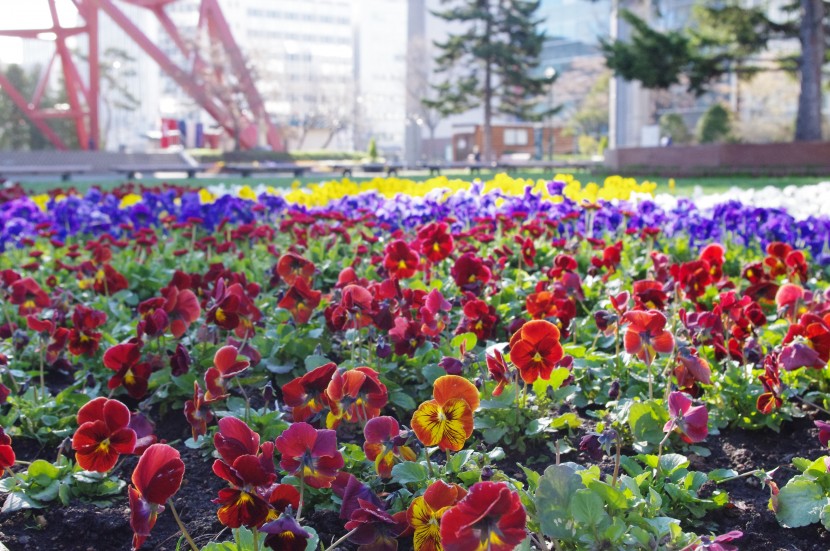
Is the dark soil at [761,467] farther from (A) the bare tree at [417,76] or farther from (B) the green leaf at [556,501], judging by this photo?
(A) the bare tree at [417,76]

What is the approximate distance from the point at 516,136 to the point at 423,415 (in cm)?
5740

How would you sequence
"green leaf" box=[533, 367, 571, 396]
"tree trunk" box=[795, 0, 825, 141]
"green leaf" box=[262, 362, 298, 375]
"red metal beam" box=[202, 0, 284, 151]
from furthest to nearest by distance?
"red metal beam" box=[202, 0, 284, 151] → "tree trunk" box=[795, 0, 825, 141] → "green leaf" box=[262, 362, 298, 375] → "green leaf" box=[533, 367, 571, 396]

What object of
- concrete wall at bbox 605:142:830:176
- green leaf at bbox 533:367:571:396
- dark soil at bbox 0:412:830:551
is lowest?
dark soil at bbox 0:412:830:551

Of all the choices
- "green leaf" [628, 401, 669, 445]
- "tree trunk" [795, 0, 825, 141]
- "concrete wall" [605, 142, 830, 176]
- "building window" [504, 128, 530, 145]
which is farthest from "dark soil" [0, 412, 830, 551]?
"building window" [504, 128, 530, 145]

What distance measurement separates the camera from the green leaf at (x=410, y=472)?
66.0 inches

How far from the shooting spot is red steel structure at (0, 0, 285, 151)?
3038 cm

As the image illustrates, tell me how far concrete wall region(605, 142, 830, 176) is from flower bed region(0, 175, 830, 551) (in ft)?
45.1

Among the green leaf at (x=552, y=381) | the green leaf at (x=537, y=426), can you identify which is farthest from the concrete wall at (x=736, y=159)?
the green leaf at (x=537, y=426)

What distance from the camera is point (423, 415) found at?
4.82 ft

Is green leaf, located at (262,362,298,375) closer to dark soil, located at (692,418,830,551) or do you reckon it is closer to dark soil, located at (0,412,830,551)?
dark soil, located at (0,412,830,551)

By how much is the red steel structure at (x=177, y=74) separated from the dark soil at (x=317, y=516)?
29.9 m

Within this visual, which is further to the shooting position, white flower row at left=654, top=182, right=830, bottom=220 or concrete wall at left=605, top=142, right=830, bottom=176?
concrete wall at left=605, top=142, right=830, bottom=176

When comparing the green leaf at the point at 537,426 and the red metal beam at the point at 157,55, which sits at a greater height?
the red metal beam at the point at 157,55

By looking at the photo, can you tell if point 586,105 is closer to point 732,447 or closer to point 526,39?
point 526,39
